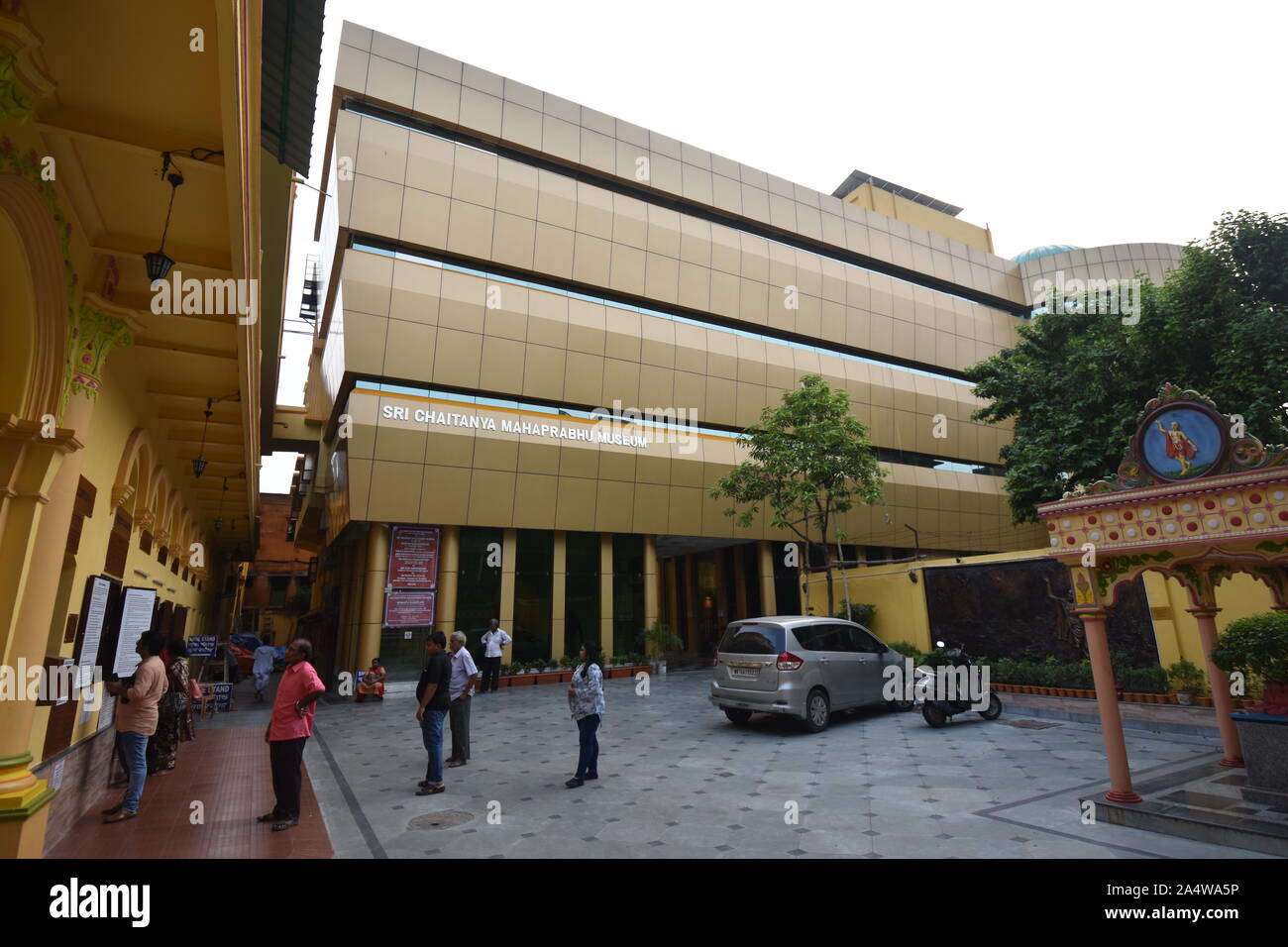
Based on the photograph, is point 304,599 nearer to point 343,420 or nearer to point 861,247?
point 343,420

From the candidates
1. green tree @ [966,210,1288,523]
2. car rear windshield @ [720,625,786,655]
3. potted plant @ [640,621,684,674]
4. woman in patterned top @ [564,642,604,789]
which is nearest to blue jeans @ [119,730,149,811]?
woman in patterned top @ [564,642,604,789]

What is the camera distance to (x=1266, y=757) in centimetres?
582

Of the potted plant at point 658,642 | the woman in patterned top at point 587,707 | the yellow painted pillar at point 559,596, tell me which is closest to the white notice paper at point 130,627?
the woman in patterned top at point 587,707

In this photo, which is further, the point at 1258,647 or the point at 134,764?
the point at 134,764

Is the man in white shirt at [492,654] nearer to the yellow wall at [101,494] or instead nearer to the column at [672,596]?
the yellow wall at [101,494]

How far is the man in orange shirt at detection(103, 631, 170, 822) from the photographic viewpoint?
663cm

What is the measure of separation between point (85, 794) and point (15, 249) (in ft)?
19.1

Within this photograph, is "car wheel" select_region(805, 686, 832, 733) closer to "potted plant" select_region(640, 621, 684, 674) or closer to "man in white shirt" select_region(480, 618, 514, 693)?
"man in white shirt" select_region(480, 618, 514, 693)

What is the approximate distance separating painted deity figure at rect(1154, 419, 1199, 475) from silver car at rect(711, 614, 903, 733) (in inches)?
223

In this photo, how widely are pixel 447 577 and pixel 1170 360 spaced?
65.8 feet

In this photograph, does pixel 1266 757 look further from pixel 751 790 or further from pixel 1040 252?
pixel 1040 252

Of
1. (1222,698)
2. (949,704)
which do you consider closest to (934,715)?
(949,704)

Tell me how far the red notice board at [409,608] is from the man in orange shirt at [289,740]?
1248 centimetres
